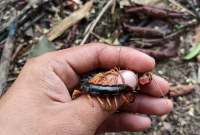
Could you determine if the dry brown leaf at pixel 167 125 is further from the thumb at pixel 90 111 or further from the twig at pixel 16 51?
the twig at pixel 16 51

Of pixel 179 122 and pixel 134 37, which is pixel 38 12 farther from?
pixel 179 122

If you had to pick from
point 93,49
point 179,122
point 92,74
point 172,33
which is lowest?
point 179,122

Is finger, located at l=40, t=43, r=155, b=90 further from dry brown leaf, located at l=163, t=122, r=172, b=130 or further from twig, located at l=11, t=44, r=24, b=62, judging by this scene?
twig, located at l=11, t=44, r=24, b=62

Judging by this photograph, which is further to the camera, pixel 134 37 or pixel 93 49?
pixel 134 37

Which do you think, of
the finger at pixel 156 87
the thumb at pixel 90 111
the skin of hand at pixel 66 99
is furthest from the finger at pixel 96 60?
the thumb at pixel 90 111

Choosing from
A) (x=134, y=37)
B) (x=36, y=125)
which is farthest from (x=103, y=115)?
(x=134, y=37)
